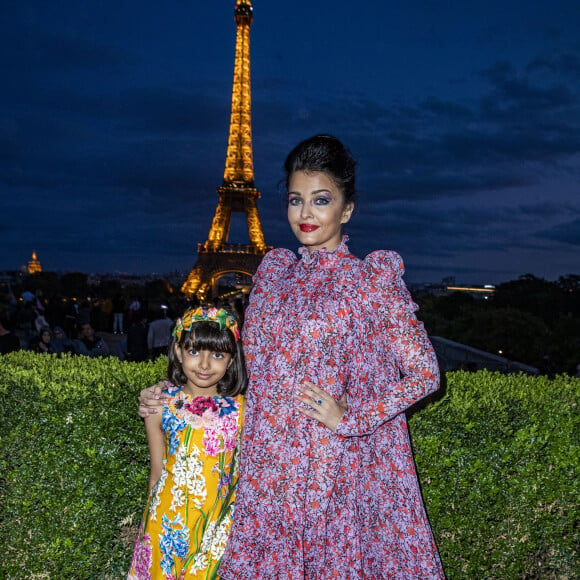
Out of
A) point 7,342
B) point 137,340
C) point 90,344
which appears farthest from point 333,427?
point 137,340

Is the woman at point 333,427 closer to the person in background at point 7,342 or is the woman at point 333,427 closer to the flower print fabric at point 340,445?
the flower print fabric at point 340,445

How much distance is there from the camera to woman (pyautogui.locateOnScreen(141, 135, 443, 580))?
81.4 inches

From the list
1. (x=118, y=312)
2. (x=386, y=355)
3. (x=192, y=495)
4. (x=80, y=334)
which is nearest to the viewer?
(x=386, y=355)

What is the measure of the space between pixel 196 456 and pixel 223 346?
52 cm

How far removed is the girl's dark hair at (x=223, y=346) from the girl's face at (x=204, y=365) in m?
0.02

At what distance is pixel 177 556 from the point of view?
258cm

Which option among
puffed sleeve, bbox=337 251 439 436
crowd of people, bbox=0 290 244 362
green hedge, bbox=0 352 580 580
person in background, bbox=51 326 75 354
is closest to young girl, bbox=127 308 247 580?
crowd of people, bbox=0 290 244 362

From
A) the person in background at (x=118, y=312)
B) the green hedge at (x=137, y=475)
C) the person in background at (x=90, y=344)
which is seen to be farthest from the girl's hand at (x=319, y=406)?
the person in background at (x=118, y=312)

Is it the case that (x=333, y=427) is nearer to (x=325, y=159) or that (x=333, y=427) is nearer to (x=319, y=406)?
(x=319, y=406)

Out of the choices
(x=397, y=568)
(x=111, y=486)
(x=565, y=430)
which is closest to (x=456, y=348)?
(x=565, y=430)

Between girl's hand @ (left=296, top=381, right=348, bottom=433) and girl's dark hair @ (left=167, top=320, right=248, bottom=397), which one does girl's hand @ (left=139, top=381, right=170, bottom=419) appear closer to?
girl's dark hair @ (left=167, top=320, right=248, bottom=397)

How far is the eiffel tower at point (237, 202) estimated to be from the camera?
39.3 metres

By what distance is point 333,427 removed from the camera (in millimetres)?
2076

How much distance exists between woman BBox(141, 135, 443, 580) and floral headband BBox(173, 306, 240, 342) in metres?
0.37
